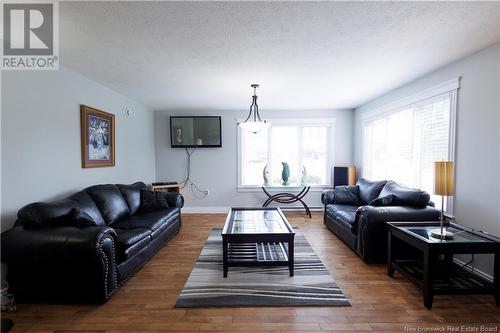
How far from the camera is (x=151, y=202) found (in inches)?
152

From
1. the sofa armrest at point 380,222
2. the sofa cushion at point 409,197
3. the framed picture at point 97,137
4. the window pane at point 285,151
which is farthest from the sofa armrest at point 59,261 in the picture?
the window pane at point 285,151

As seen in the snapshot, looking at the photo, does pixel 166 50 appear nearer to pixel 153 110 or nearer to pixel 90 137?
pixel 90 137

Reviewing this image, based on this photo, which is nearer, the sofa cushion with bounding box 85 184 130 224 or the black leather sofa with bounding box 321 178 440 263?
the black leather sofa with bounding box 321 178 440 263

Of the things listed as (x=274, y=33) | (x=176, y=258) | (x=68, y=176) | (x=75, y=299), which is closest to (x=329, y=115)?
(x=274, y=33)

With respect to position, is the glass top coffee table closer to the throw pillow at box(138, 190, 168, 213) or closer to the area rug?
the area rug

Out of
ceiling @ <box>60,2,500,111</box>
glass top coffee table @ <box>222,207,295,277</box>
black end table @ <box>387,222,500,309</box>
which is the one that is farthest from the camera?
glass top coffee table @ <box>222,207,295,277</box>

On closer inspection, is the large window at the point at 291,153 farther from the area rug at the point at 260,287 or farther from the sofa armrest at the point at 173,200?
the area rug at the point at 260,287

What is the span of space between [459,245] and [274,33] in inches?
92.6

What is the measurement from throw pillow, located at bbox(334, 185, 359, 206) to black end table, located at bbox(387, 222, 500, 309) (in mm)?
1464

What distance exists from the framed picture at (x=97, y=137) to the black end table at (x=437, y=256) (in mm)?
3846

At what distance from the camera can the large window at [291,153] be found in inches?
226

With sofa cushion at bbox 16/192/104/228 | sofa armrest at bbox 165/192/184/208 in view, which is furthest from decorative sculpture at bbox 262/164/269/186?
sofa cushion at bbox 16/192/104/228

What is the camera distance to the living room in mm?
1937

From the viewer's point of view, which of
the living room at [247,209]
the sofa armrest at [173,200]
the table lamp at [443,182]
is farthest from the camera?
the sofa armrest at [173,200]
